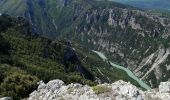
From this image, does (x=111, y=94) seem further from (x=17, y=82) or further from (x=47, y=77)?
(x=47, y=77)

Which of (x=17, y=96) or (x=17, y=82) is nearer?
(x=17, y=96)

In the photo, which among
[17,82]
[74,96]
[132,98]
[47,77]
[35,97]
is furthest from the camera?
[47,77]

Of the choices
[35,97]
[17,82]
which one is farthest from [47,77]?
[35,97]

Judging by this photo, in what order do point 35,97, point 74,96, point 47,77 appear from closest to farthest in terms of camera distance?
point 74,96
point 35,97
point 47,77

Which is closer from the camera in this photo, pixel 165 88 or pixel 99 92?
pixel 99 92

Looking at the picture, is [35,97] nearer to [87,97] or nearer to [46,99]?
[46,99]

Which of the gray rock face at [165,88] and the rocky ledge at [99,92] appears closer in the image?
the rocky ledge at [99,92]

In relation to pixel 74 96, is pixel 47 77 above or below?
below

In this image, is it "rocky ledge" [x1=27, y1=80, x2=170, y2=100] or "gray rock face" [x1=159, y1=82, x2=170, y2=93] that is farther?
"gray rock face" [x1=159, y1=82, x2=170, y2=93]
